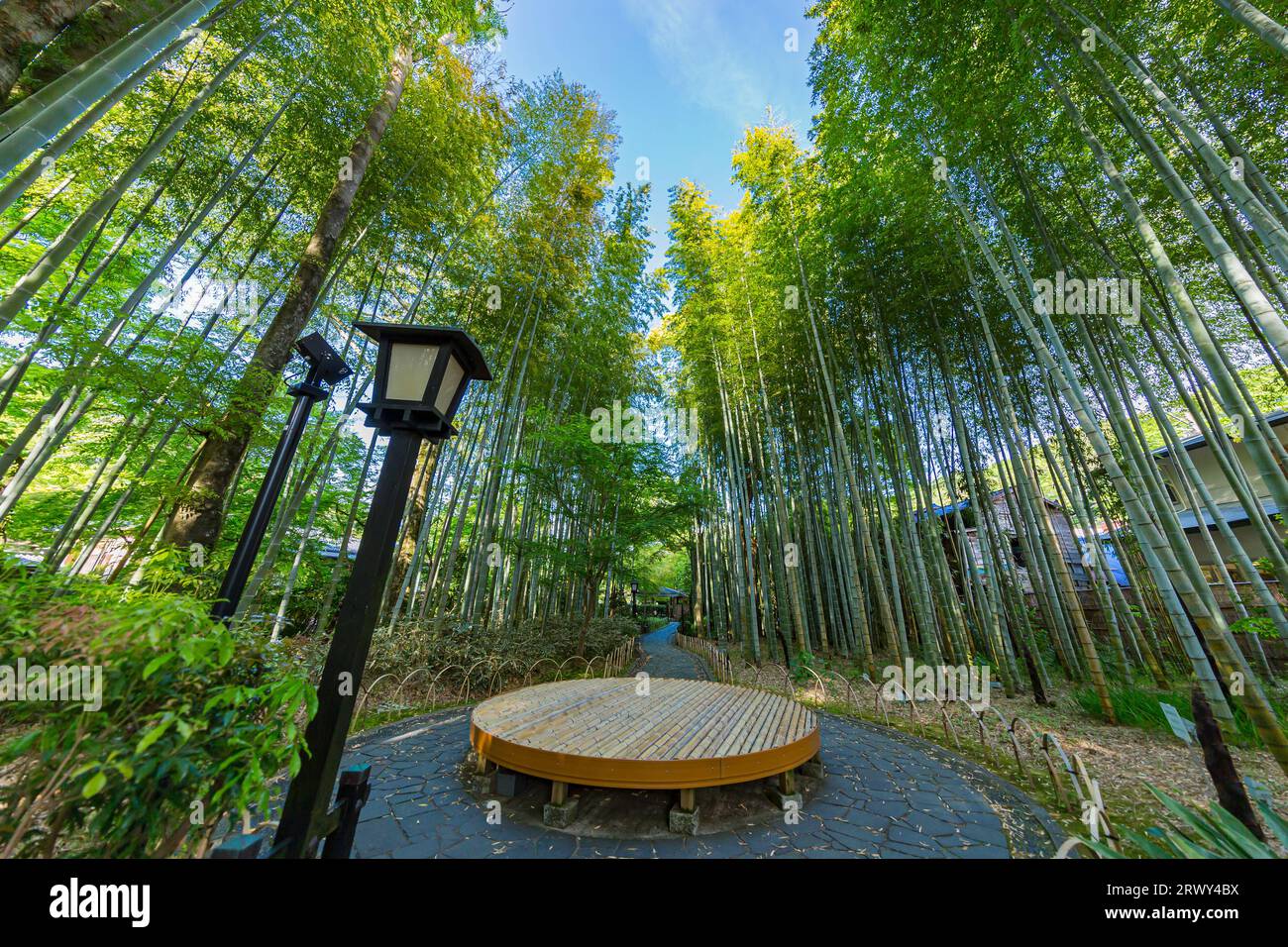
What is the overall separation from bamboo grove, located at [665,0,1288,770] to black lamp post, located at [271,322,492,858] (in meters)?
4.16

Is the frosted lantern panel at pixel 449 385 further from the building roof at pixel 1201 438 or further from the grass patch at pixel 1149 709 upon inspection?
the building roof at pixel 1201 438

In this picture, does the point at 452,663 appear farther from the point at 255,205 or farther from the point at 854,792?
the point at 255,205

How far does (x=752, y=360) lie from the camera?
827 cm

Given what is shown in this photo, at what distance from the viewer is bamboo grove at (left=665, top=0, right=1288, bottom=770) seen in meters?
3.00

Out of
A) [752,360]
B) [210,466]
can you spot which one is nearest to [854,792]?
[210,466]

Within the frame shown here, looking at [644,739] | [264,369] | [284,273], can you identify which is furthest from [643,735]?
[284,273]

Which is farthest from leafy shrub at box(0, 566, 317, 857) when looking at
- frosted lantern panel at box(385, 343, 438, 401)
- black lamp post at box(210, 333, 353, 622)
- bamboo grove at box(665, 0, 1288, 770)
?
bamboo grove at box(665, 0, 1288, 770)

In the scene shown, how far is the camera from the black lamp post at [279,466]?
73.7 inches

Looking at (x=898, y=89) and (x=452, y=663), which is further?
(x=452, y=663)

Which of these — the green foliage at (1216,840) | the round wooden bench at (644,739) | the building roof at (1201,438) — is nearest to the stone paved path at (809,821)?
the round wooden bench at (644,739)

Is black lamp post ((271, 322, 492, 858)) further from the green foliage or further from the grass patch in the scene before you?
the grass patch

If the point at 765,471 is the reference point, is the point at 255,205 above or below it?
above

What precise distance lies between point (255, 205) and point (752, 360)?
8.00 m
